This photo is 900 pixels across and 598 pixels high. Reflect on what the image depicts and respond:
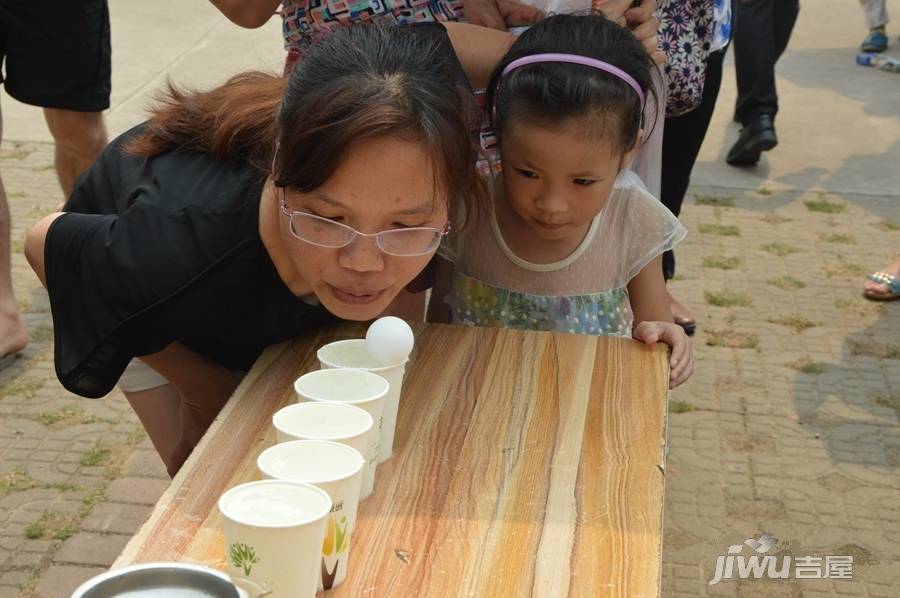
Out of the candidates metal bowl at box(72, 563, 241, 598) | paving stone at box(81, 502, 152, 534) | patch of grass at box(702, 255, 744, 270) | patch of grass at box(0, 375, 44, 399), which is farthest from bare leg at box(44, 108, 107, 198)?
metal bowl at box(72, 563, 241, 598)

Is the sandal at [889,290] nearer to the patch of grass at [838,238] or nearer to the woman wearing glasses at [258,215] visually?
the patch of grass at [838,238]

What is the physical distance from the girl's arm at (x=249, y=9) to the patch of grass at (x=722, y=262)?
2.93 m

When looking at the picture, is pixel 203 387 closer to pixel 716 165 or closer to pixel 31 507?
pixel 31 507

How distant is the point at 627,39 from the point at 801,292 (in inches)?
105

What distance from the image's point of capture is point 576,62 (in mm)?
2490

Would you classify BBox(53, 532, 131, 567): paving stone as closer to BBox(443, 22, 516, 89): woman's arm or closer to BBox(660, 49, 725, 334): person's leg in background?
BBox(443, 22, 516, 89): woman's arm

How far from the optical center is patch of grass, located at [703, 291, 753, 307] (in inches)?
191

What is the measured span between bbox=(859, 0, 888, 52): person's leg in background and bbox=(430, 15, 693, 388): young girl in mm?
6281

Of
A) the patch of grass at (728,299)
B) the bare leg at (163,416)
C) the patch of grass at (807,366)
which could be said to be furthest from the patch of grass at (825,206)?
the bare leg at (163,416)

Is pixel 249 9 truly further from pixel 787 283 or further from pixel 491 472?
pixel 787 283

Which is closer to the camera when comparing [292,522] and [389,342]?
[292,522]

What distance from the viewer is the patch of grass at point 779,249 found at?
212 inches

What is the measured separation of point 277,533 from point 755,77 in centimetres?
546

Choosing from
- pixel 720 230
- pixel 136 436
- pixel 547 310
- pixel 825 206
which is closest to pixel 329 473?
pixel 547 310
